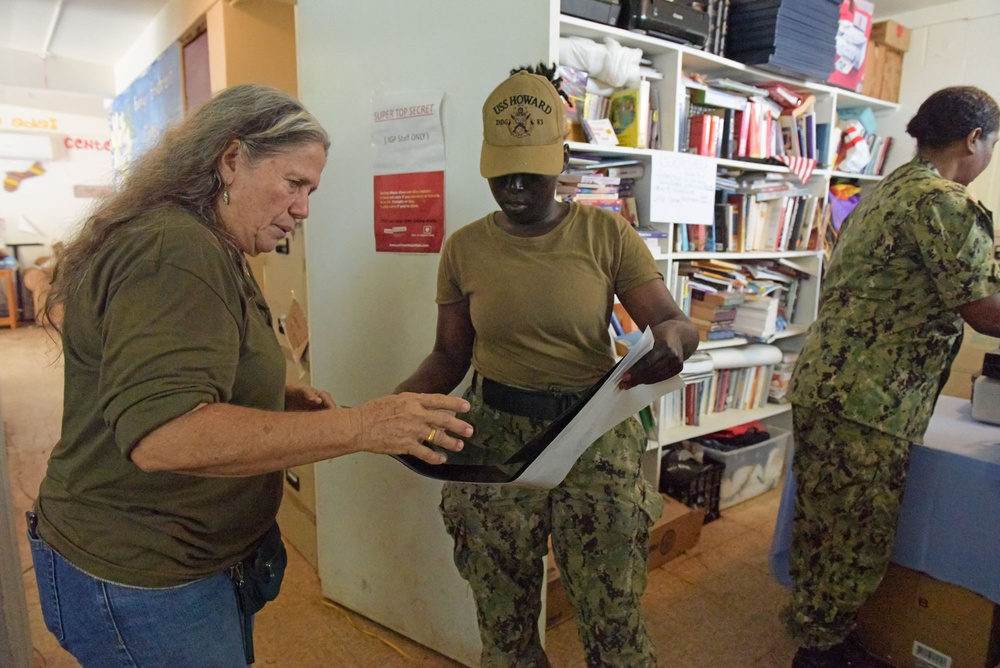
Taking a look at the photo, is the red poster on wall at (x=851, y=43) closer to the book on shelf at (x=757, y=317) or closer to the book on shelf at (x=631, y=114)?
the book on shelf at (x=757, y=317)

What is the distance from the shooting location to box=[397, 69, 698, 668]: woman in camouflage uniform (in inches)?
48.4

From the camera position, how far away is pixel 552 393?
4.21 ft

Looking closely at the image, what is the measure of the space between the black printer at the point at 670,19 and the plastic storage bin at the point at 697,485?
1.70m

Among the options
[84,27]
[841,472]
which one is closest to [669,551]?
[841,472]

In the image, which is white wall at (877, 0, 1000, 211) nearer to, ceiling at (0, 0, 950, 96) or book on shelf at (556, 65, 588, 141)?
ceiling at (0, 0, 950, 96)

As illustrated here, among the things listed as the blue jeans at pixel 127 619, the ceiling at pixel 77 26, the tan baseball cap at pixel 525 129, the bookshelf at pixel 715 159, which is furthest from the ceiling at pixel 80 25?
the blue jeans at pixel 127 619

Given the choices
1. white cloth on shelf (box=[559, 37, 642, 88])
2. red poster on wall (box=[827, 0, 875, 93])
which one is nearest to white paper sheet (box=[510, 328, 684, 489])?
white cloth on shelf (box=[559, 37, 642, 88])

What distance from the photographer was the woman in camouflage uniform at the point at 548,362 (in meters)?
1.23

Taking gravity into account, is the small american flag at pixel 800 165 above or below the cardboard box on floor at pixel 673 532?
above

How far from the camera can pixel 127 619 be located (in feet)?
2.78

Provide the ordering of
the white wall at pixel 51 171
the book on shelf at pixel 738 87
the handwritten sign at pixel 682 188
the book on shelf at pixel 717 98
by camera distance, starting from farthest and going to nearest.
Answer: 1. the white wall at pixel 51 171
2. the book on shelf at pixel 738 87
3. the book on shelf at pixel 717 98
4. the handwritten sign at pixel 682 188

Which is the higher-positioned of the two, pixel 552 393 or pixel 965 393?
pixel 552 393

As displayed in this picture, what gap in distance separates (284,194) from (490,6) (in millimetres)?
922

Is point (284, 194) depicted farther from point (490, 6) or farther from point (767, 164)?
point (767, 164)
